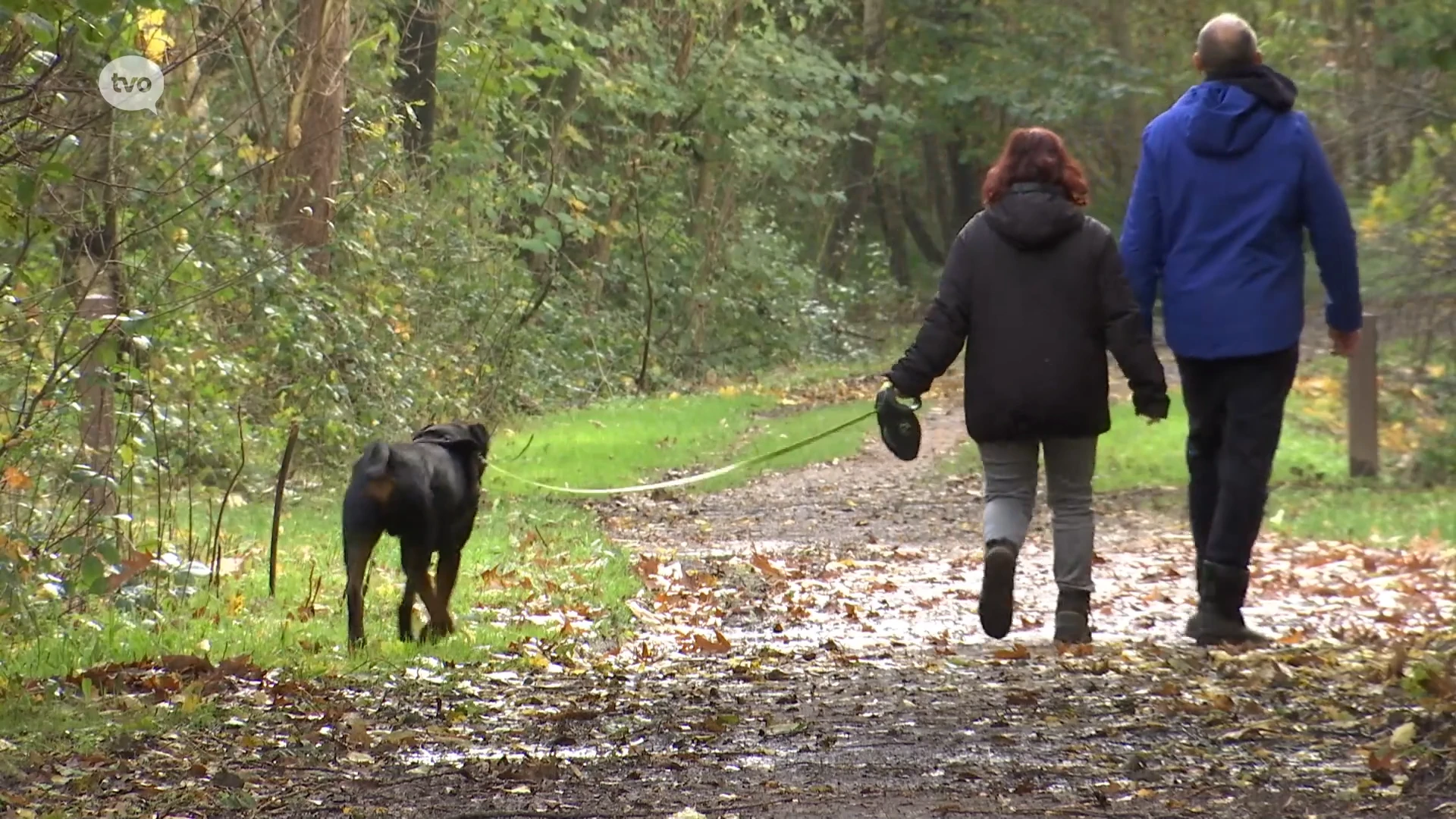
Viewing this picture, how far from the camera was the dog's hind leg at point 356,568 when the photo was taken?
7.79 m

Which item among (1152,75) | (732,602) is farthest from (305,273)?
(1152,75)

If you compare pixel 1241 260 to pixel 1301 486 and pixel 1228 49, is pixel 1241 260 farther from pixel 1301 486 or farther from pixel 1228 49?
pixel 1301 486

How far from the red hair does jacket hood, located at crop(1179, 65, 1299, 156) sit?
0.48 m

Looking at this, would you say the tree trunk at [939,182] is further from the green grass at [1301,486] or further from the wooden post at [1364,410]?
the wooden post at [1364,410]

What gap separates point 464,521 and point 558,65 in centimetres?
1896

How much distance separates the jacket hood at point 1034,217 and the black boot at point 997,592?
1189mm

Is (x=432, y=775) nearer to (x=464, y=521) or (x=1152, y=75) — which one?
(x=464, y=521)

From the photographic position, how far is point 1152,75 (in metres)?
35.8

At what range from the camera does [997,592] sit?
25.2 ft

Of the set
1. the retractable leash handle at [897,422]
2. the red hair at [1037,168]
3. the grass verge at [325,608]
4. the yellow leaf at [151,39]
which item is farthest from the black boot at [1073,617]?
the yellow leaf at [151,39]

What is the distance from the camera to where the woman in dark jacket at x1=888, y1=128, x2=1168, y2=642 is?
7691mm

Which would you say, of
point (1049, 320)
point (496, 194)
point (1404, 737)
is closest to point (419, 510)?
point (1049, 320)

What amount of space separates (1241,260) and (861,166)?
127 ft

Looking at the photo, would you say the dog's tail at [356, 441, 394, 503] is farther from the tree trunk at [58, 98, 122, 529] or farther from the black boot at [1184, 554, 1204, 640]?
the black boot at [1184, 554, 1204, 640]
